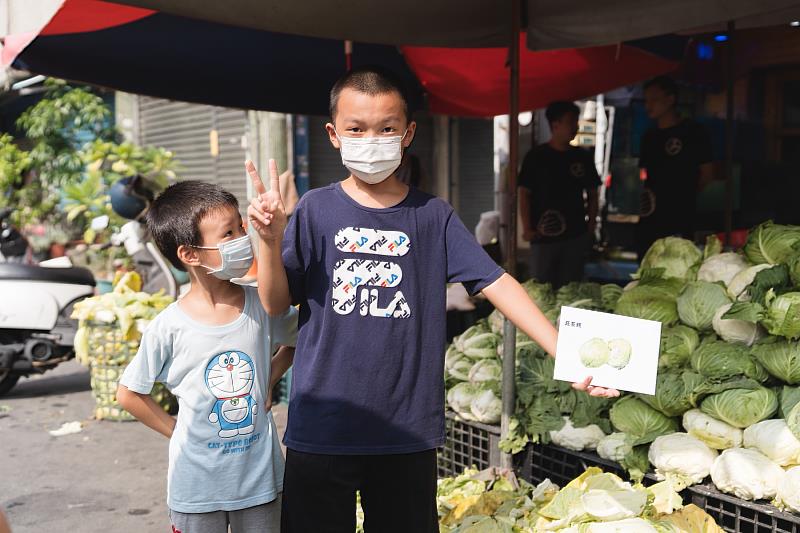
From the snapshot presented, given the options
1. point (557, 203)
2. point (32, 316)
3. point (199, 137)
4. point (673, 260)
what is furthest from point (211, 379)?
point (199, 137)

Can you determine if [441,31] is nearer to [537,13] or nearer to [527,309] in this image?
[537,13]

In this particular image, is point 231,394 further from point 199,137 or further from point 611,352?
point 199,137

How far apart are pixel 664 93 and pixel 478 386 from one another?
10.5 ft

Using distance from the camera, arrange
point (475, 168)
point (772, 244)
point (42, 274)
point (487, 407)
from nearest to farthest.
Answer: point (772, 244) → point (487, 407) → point (42, 274) → point (475, 168)

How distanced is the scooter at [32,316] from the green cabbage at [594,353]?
236 inches

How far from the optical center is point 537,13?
406 cm

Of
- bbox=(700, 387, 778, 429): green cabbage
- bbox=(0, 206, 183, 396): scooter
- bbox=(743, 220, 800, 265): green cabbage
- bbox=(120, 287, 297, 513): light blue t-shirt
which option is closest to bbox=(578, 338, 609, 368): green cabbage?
bbox=(120, 287, 297, 513): light blue t-shirt

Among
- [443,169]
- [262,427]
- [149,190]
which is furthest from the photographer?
[443,169]

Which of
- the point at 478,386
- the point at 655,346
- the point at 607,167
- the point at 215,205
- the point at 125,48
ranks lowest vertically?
the point at 478,386

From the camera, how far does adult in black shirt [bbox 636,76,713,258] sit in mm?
5844

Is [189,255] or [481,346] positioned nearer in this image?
[189,255]

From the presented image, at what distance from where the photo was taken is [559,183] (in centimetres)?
626

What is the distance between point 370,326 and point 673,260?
7.98ft

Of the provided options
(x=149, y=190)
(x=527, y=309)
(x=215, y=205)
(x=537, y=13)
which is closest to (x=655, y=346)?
(x=527, y=309)
